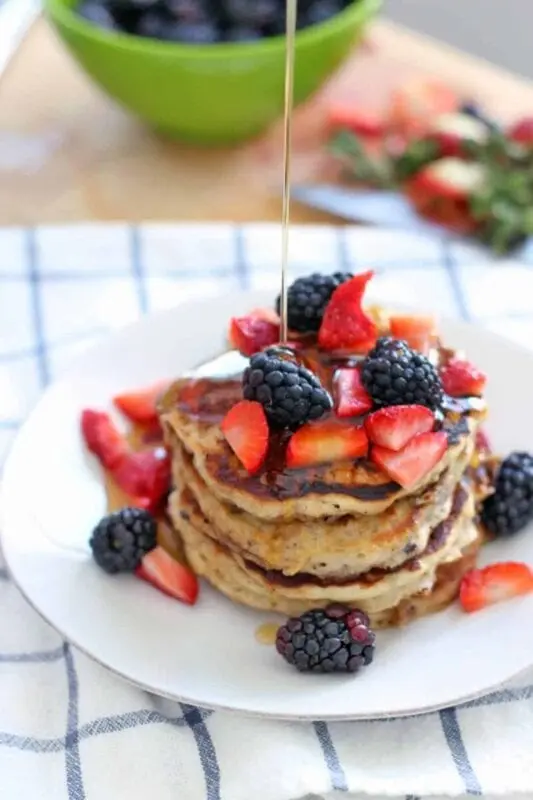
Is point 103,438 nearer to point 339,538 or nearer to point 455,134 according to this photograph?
point 339,538

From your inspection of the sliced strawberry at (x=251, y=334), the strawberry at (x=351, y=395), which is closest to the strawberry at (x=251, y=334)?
the sliced strawberry at (x=251, y=334)

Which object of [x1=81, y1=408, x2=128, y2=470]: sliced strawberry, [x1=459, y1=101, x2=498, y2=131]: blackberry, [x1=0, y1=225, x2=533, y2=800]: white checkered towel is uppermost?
[x1=459, y1=101, x2=498, y2=131]: blackberry

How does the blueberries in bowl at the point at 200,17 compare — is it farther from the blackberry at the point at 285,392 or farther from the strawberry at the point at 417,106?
the blackberry at the point at 285,392

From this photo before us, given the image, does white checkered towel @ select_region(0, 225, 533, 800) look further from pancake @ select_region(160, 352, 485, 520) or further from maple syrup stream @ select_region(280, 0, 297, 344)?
maple syrup stream @ select_region(280, 0, 297, 344)

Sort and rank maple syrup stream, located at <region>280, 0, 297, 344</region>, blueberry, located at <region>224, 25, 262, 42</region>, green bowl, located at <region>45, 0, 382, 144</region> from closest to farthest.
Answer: maple syrup stream, located at <region>280, 0, 297, 344</region> < green bowl, located at <region>45, 0, 382, 144</region> < blueberry, located at <region>224, 25, 262, 42</region>

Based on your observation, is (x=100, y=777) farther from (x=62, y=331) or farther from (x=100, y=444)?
(x=62, y=331)

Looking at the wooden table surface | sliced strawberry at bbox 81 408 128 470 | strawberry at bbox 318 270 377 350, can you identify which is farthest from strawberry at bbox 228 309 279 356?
the wooden table surface
